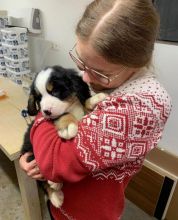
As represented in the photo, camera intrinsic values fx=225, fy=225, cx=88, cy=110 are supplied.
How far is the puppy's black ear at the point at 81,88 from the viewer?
0.70 meters

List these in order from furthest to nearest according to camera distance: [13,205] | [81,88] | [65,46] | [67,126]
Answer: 1. [65,46]
2. [13,205]
3. [81,88]
4. [67,126]

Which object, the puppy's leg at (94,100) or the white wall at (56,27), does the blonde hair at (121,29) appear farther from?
the white wall at (56,27)

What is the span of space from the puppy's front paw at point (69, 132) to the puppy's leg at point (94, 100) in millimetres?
106

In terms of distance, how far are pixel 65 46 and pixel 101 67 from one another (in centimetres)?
129

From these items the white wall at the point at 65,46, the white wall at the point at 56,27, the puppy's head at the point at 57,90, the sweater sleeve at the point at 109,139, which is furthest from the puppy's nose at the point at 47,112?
the white wall at the point at 56,27

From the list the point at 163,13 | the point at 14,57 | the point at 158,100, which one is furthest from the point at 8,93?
the point at 158,100

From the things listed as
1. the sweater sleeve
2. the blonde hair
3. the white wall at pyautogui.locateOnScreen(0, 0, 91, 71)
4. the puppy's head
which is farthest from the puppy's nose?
the white wall at pyautogui.locateOnScreen(0, 0, 91, 71)

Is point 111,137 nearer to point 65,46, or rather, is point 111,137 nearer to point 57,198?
point 57,198

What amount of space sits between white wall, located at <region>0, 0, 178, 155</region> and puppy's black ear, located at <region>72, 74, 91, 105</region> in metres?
0.69

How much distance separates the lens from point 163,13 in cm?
116

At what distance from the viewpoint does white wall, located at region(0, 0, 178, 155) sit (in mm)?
1238

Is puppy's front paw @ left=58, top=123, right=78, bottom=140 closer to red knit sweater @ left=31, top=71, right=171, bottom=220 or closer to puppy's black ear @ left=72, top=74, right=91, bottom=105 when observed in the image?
red knit sweater @ left=31, top=71, right=171, bottom=220

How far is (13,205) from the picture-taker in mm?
1594

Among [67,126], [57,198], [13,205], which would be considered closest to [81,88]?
[67,126]
